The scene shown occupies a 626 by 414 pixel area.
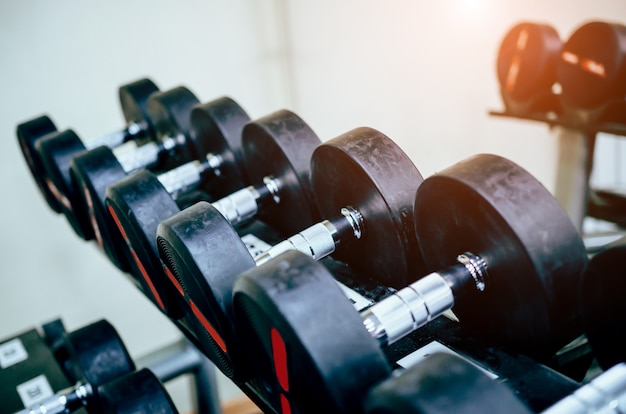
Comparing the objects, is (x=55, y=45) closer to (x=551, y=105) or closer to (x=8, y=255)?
(x=8, y=255)

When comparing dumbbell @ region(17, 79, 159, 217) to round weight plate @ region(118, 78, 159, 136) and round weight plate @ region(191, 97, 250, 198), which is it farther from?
round weight plate @ region(191, 97, 250, 198)

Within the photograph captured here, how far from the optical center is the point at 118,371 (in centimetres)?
78

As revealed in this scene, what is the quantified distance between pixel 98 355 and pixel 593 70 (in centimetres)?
113

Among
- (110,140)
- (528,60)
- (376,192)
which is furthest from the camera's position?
(528,60)

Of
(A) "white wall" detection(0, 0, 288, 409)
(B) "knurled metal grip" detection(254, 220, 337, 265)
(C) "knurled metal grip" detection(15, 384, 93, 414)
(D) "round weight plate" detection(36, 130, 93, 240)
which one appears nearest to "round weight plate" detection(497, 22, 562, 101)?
(A) "white wall" detection(0, 0, 288, 409)

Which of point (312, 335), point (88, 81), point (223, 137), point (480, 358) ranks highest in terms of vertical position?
point (88, 81)

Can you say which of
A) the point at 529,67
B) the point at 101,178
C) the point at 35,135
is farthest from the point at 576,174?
the point at 35,135

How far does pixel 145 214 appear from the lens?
634 mm

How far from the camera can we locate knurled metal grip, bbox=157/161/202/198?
0.87 metres

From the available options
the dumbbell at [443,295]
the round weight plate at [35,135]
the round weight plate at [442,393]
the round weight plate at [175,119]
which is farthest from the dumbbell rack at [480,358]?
the round weight plate at [35,135]

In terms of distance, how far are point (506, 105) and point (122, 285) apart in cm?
129

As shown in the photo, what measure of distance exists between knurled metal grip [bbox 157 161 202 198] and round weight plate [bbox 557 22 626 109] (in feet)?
2.87

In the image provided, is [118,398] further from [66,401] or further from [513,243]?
[513,243]

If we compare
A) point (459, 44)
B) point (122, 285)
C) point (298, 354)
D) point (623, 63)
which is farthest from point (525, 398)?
point (459, 44)
